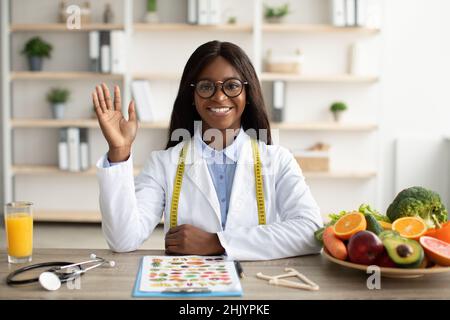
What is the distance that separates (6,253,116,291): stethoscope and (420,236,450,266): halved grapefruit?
0.75 metres

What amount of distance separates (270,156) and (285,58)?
9.75ft

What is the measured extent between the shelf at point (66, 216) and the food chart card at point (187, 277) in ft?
11.2

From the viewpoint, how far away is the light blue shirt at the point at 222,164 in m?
1.98

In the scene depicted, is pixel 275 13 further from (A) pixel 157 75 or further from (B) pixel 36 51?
(B) pixel 36 51

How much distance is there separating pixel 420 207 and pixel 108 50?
3608mm

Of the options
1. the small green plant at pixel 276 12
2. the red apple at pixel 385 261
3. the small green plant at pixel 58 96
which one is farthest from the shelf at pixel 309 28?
the red apple at pixel 385 261

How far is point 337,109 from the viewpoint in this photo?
4855 millimetres

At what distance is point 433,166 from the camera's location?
5.00 m

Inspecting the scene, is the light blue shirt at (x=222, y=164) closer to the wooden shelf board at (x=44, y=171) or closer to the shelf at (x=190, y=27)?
the shelf at (x=190, y=27)

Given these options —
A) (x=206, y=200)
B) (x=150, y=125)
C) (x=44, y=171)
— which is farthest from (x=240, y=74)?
(x=44, y=171)

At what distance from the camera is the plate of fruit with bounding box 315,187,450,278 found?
4.34 ft
